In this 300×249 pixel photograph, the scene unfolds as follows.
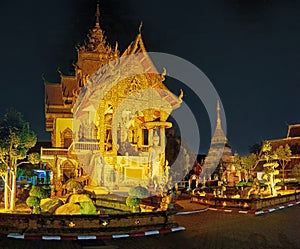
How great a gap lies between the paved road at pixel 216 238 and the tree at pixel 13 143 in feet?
17.6

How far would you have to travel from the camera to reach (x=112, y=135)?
68.6 ft

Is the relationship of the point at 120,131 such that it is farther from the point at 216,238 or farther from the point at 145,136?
the point at 216,238

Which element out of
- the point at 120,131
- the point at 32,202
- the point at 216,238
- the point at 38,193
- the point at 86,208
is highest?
the point at 120,131

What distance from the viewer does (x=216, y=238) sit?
996 centimetres

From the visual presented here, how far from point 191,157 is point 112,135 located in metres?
19.7

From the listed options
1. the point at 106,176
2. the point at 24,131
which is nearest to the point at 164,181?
the point at 106,176

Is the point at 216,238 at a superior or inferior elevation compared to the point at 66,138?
inferior

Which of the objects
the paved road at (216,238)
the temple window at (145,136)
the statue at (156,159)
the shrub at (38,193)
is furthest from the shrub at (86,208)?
the temple window at (145,136)

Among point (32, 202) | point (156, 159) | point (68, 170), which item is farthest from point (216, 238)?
point (68, 170)

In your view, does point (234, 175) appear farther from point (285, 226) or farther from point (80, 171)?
point (285, 226)

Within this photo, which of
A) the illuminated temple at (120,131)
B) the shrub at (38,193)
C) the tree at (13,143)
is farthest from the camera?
the illuminated temple at (120,131)

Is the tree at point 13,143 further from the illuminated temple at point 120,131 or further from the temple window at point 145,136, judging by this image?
the temple window at point 145,136

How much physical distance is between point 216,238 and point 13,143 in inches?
343

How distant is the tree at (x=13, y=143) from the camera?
14.2 meters
